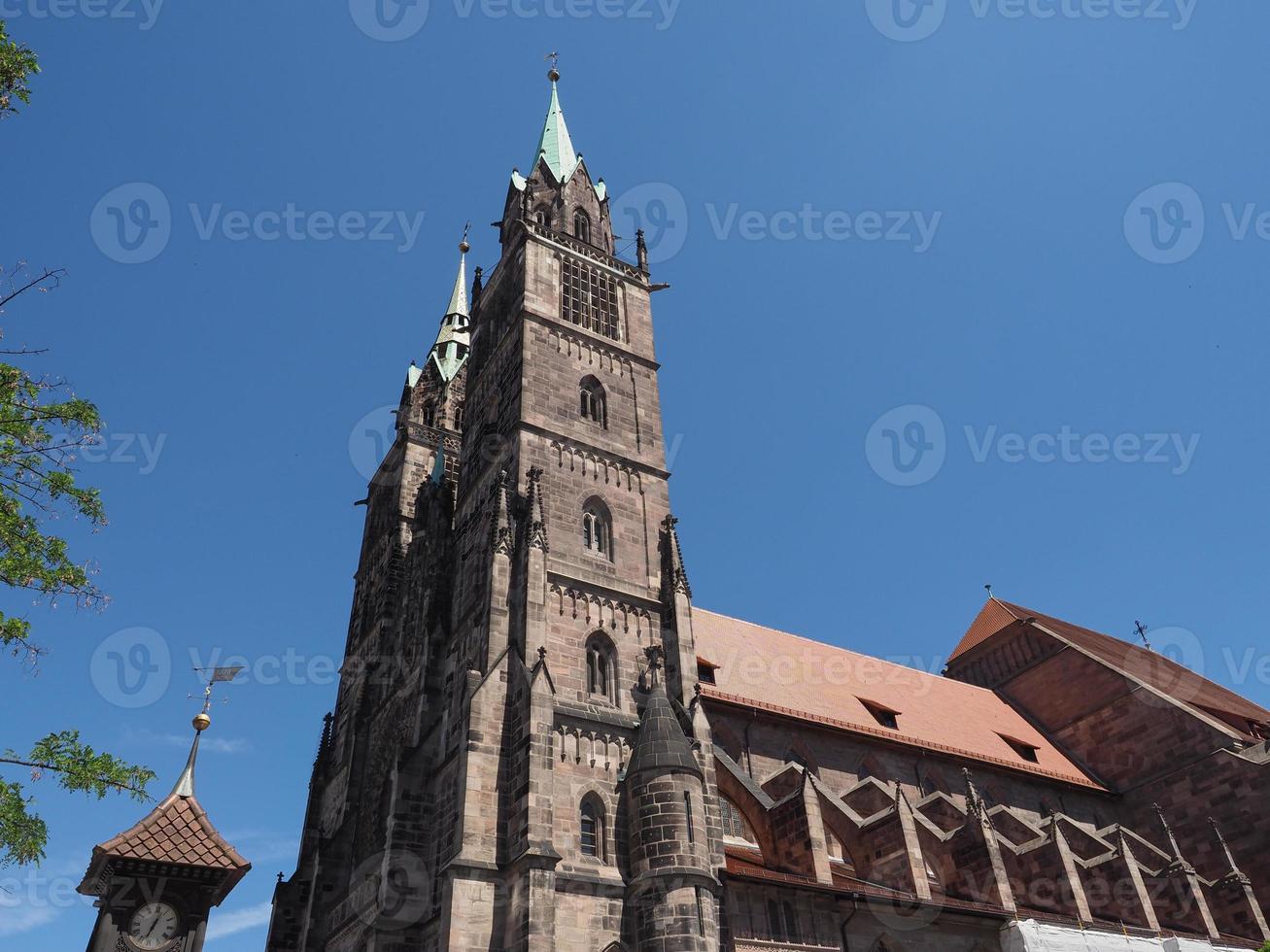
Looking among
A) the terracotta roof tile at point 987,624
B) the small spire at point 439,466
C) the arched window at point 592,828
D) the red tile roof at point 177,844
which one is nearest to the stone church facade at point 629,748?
the arched window at point 592,828

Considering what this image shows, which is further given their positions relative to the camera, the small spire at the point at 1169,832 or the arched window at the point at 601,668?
the small spire at the point at 1169,832

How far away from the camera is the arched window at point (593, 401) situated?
1037 inches

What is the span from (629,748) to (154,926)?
11.6m

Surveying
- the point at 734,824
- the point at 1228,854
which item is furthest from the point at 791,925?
the point at 1228,854

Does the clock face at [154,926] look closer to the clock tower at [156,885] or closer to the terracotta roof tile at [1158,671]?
the clock tower at [156,885]

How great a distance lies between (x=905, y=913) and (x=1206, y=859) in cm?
1630

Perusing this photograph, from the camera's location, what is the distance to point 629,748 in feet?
65.6

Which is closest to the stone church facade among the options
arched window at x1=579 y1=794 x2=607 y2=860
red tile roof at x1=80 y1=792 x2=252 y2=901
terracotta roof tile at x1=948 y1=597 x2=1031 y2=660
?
arched window at x1=579 y1=794 x2=607 y2=860

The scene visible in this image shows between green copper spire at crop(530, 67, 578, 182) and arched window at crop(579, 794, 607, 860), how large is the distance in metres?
21.7

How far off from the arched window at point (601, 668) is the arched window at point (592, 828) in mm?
2515

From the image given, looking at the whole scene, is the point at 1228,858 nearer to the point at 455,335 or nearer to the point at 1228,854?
the point at 1228,854

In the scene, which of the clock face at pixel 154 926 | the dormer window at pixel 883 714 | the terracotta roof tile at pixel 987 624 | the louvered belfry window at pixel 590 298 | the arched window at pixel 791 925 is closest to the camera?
the clock face at pixel 154 926

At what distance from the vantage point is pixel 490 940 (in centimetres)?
1669

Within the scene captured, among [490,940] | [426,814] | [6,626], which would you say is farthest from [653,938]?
[6,626]
